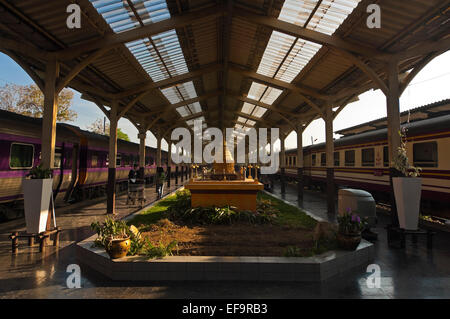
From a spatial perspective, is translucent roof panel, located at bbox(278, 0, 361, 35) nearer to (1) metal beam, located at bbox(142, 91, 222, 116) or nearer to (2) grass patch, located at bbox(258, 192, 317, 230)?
(2) grass patch, located at bbox(258, 192, 317, 230)

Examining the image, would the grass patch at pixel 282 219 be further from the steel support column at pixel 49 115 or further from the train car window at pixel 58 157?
the train car window at pixel 58 157

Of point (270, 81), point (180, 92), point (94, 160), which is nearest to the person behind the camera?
point (270, 81)

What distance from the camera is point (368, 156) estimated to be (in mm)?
10680

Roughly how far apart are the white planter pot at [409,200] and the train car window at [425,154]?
3.02m

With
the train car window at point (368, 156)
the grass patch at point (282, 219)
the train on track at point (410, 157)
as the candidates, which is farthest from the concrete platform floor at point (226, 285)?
the train car window at point (368, 156)

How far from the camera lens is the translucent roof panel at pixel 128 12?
5.67 metres

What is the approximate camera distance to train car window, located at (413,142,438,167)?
741 cm

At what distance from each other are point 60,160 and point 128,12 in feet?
23.8

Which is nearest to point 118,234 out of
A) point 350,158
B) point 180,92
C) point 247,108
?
point 180,92

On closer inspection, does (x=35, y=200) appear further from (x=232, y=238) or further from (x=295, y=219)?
(x=295, y=219)

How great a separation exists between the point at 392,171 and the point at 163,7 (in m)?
7.94

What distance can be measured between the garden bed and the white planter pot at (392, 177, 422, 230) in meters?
2.23
